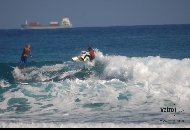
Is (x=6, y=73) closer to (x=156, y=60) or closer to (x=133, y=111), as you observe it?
(x=156, y=60)

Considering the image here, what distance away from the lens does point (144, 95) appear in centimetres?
1071

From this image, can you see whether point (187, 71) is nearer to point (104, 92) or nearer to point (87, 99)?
point (104, 92)

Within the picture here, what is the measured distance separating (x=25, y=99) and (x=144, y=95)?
4789mm

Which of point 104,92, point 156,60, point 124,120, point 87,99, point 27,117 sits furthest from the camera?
point 156,60

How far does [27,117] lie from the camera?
854cm

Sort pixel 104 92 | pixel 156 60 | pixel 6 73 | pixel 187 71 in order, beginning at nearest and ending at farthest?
pixel 104 92
pixel 187 71
pixel 156 60
pixel 6 73

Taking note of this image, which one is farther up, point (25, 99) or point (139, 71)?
point (139, 71)

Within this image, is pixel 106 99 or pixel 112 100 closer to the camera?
pixel 112 100

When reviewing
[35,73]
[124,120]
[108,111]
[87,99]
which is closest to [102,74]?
[35,73]

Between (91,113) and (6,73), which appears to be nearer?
(91,113)

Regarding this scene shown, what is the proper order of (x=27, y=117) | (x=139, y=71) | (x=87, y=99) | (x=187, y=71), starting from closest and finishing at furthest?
(x=27, y=117) < (x=87, y=99) < (x=187, y=71) < (x=139, y=71)

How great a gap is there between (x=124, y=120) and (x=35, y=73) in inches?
419

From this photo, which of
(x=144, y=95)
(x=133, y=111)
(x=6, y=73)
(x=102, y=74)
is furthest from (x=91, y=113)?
(x=6, y=73)

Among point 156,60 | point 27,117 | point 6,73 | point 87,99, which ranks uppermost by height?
point 156,60
